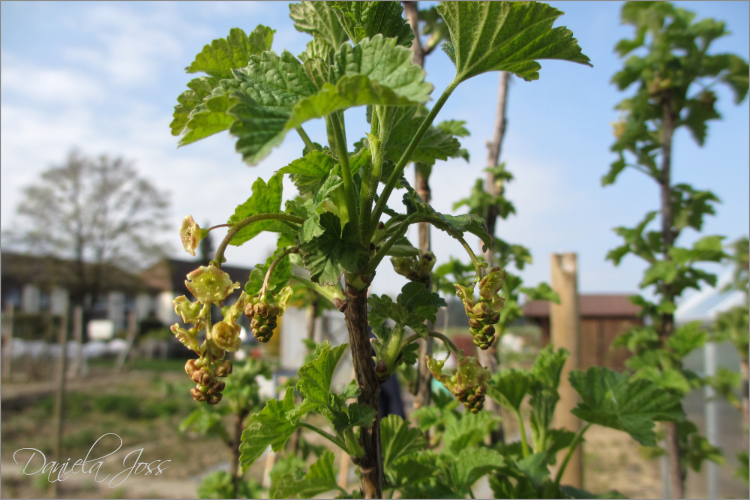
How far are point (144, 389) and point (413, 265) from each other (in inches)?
538

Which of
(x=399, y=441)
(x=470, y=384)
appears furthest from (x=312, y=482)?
(x=470, y=384)

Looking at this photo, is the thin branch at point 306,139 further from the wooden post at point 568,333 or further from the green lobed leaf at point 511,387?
the wooden post at point 568,333

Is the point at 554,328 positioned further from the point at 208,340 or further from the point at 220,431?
the point at 208,340

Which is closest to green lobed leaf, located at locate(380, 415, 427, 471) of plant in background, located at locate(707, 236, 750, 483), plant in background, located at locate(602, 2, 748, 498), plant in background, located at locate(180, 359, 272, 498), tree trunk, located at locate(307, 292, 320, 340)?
plant in background, located at locate(180, 359, 272, 498)

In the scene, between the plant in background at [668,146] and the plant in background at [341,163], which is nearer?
the plant in background at [341,163]

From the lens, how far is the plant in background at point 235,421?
2090mm

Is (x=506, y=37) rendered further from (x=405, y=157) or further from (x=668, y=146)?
(x=668, y=146)

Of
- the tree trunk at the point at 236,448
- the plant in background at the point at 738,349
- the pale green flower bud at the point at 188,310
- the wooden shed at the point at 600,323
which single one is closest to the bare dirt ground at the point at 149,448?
the plant in background at the point at 738,349

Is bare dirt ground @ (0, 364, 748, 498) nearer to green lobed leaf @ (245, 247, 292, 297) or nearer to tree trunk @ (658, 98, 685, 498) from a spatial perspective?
tree trunk @ (658, 98, 685, 498)

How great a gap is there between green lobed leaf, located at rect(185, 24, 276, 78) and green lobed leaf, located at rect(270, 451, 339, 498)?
84cm

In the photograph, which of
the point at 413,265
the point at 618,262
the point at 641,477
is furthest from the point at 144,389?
the point at 413,265

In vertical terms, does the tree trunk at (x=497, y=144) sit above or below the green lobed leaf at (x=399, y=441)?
above

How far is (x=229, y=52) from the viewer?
930 millimetres

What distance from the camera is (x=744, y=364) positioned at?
3.93m
